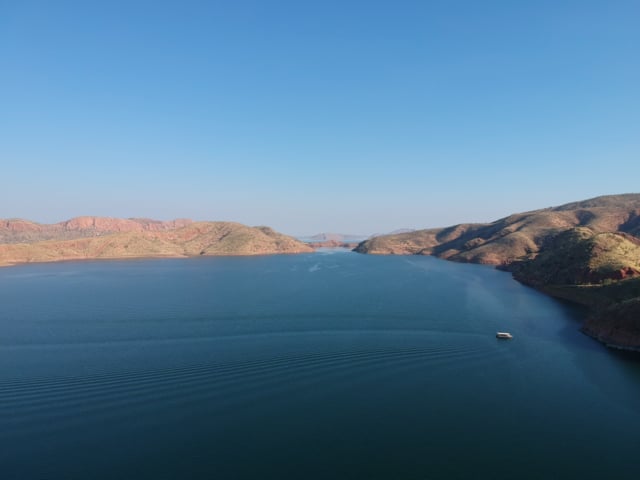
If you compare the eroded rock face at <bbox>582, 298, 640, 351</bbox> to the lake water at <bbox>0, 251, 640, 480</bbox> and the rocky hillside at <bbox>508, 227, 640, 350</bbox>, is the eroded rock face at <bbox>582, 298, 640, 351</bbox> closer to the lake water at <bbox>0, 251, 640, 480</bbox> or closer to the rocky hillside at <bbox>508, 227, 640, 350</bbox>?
the rocky hillside at <bbox>508, 227, 640, 350</bbox>

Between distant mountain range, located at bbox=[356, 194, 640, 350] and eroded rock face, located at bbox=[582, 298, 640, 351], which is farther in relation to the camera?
distant mountain range, located at bbox=[356, 194, 640, 350]

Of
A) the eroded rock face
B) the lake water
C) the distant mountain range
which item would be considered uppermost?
the distant mountain range

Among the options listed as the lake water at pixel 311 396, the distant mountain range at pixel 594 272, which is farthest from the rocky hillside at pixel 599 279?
the lake water at pixel 311 396

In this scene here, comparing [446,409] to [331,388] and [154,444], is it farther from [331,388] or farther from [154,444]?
[154,444]

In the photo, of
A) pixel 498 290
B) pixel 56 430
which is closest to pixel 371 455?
pixel 56 430

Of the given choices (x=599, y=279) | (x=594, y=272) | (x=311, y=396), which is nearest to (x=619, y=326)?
(x=599, y=279)

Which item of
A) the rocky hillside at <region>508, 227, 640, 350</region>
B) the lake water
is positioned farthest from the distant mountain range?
the lake water

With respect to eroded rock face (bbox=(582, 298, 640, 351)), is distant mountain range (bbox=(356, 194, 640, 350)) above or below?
above

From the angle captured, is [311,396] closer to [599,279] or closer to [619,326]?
[619,326]

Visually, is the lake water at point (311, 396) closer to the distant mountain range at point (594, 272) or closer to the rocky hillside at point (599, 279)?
the rocky hillside at point (599, 279)
